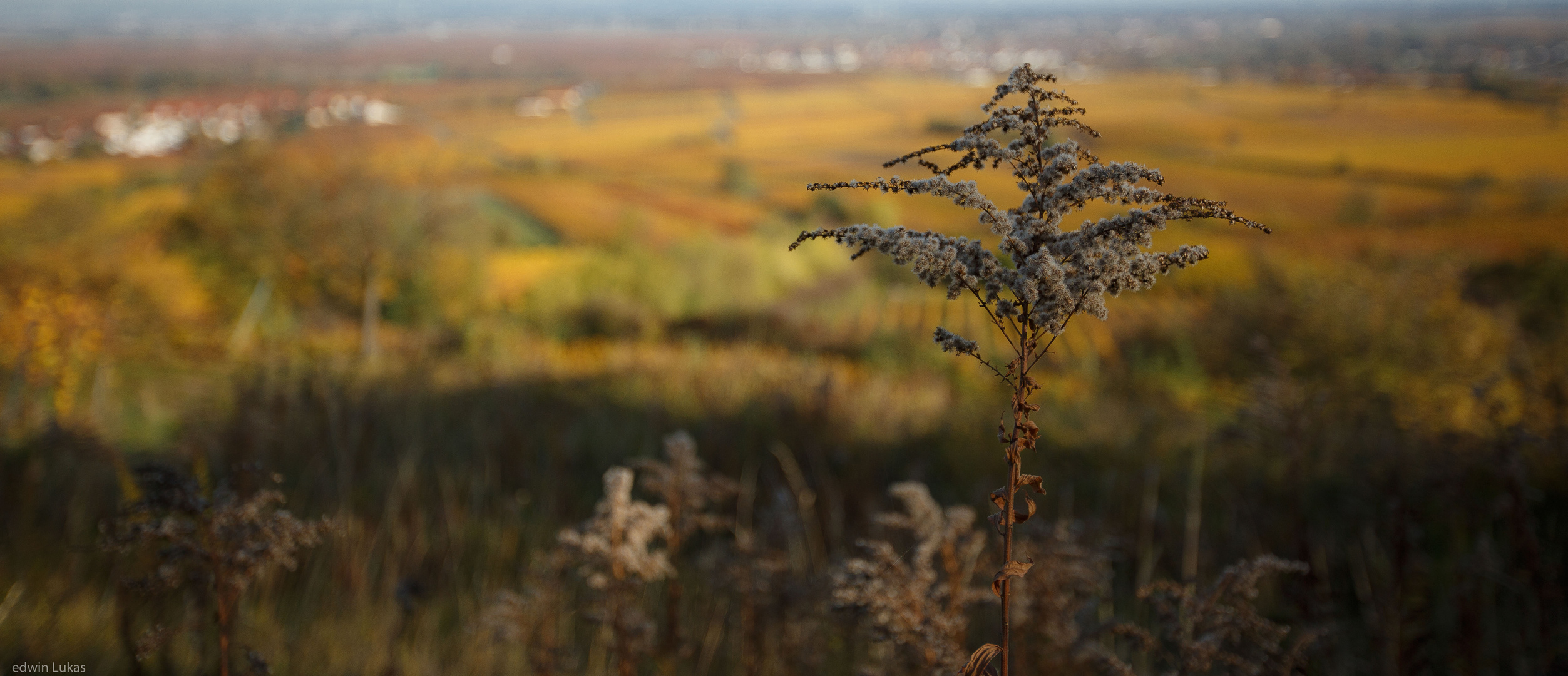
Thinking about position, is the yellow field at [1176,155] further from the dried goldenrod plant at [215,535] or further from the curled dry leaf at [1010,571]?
the dried goldenrod plant at [215,535]

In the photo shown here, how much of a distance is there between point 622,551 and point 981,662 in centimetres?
97

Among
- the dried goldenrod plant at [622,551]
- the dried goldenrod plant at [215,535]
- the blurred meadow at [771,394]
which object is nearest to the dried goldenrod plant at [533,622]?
the blurred meadow at [771,394]

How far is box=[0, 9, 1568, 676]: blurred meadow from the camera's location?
216cm

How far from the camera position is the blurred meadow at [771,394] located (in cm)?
216

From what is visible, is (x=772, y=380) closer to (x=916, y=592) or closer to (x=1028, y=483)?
(x=916, y=592)

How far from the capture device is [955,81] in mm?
21812

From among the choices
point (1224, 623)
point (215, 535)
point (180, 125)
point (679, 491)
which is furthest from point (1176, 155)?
point (180, 125)

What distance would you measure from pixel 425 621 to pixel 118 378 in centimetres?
548

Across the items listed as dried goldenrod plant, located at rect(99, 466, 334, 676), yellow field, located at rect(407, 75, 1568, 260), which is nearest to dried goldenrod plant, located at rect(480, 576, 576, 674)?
dried goldenrod plant, located at rect(99, 466, 334, 676)

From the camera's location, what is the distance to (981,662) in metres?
0.85

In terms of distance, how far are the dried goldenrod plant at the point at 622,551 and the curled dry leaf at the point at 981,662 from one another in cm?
90

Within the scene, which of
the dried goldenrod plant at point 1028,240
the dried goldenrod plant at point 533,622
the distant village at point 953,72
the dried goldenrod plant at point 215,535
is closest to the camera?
the dried goldenrod plant at point 1028,240

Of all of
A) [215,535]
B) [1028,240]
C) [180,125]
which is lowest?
[215,535]

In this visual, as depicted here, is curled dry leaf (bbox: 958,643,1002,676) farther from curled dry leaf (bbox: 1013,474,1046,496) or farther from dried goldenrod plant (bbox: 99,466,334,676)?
dried goldenrod plant (bbox: 99,466,334,676)
